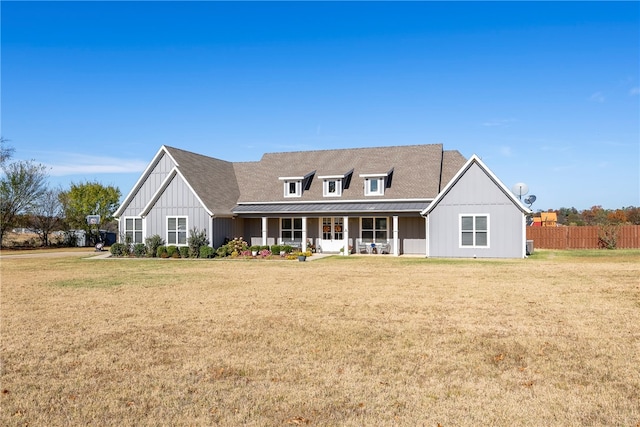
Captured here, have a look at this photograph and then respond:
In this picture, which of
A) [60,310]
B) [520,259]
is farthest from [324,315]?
[520,259]

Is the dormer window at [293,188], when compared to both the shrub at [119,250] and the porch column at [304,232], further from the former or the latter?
the shrub at [119,250]

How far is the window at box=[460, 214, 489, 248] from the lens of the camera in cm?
2848

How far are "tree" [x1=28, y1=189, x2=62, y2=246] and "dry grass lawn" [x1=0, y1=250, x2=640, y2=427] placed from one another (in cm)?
3896

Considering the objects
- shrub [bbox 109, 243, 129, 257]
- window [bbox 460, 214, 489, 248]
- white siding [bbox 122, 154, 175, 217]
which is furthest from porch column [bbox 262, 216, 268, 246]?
window [bbox 460, 214, 489, 248]

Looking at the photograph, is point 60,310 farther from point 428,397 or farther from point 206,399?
point 428,397

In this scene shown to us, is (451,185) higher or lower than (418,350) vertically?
higher

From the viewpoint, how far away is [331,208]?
32.3m

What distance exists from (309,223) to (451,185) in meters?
10.4

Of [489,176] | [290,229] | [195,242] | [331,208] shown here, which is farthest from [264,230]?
[489,176]

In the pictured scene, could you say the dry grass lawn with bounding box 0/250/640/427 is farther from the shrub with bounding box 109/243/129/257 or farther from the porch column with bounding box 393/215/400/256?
the shrub with bounding box 109/243/129/257

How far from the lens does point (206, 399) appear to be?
6.21 meters

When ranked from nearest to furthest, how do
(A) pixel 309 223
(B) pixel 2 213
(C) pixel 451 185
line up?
1. (C) pixel 451 185
2. (A) pixel 309 223
3. (B) pixel 2 213

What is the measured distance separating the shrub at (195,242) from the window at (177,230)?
1.22 m

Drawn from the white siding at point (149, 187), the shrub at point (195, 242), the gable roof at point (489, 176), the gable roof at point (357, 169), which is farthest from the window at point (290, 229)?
the gable roof at point (489, 176)
